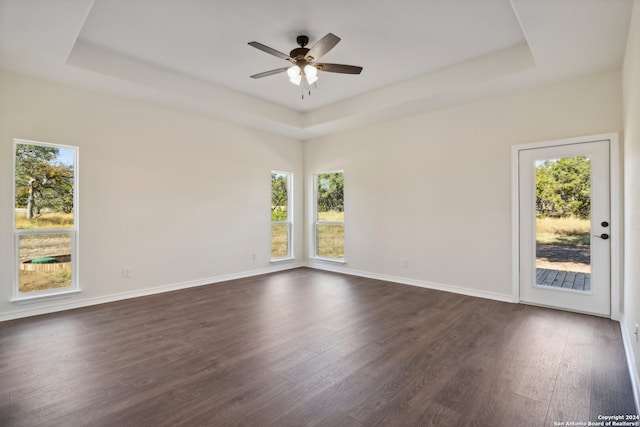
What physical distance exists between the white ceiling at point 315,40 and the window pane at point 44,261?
1.91m

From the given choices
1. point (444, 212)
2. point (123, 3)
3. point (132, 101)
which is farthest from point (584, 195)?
point (132, 101)

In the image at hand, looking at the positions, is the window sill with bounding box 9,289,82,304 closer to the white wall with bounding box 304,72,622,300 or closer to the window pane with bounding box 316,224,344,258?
the window pane with bounding box 316,224,344,258

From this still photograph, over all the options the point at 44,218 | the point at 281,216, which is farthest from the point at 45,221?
the point at 281,216

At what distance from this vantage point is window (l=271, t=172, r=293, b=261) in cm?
632

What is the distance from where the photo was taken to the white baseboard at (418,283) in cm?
423

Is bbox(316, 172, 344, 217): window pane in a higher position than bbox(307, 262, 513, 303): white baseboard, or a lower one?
higher

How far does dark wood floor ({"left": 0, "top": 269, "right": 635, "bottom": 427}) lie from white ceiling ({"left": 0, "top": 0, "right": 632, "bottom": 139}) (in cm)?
278

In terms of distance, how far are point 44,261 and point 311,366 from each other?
11.7 feet

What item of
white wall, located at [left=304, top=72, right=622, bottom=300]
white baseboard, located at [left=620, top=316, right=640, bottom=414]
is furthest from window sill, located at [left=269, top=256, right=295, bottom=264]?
white baseboard, located at [left=620, top=316, right=640, bottom=414]

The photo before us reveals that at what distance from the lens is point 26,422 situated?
5.88ft

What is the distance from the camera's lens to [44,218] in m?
3.73

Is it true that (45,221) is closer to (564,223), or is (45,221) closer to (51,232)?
(51,232)

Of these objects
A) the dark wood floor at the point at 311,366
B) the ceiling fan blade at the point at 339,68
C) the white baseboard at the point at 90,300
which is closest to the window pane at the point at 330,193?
the white baseboard at the point at 90,300

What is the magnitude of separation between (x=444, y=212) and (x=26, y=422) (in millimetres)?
4811
